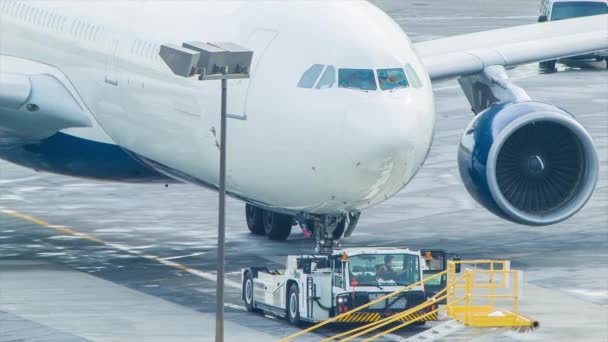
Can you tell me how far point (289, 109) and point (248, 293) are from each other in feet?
12.8

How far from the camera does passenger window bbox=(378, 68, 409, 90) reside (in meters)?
30.0

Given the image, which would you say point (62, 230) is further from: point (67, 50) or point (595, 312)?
point (595, 312)

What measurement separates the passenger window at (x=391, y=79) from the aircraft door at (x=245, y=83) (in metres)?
2.20

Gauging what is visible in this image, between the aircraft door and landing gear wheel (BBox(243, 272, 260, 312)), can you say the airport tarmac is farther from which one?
the aircraft door

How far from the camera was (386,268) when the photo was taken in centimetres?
3122

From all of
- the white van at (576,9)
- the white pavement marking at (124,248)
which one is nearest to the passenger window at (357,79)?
the white pavement marking at (124,248)

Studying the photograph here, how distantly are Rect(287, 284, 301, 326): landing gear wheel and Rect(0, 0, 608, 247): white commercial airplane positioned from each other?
1.31 meters

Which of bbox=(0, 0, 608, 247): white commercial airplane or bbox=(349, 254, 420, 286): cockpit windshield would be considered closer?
bbox=(0, 0, 608, 247): white commercial airplane

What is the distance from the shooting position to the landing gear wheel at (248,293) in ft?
105

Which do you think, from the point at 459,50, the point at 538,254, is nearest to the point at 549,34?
the point at 459,50

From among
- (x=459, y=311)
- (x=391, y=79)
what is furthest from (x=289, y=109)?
(x=459, y=311)

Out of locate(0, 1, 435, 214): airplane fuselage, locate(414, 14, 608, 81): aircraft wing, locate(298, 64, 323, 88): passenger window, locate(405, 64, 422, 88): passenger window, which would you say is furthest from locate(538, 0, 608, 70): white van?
locate(298, 64, 323, 88): passenger window

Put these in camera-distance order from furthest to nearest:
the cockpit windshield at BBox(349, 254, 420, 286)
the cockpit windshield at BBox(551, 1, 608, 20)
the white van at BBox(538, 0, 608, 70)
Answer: the cockpit windshield at BBox(551, 1, 608, 20), the white van at BBox(538, 0, 608, 70), the cockpit windshield at BBox(349, 254, 420, 286)

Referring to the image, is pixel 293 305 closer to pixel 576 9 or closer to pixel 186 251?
pixel 186 251
